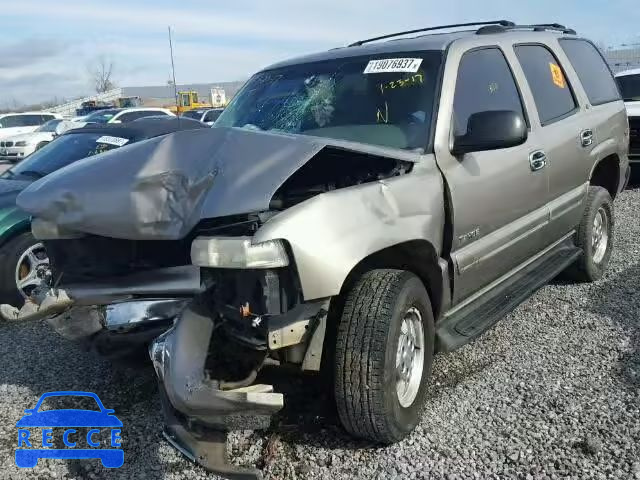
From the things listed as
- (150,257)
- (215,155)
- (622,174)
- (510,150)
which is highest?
(215,155)

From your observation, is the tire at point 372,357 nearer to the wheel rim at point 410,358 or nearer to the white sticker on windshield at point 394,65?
the wheel rim at point 410,358

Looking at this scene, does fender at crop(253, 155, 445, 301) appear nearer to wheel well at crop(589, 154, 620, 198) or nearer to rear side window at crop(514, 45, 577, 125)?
rear side window at crop(514, 45, 577, 125)

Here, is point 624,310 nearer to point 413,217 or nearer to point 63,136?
point 413,217

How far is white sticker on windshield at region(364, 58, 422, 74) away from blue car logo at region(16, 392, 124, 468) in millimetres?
2345

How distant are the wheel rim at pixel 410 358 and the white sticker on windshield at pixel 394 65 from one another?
4.68 feet

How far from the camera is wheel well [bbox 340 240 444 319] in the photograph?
2.79m

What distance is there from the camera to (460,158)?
3.21 m

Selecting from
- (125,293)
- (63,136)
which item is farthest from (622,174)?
(63,136)

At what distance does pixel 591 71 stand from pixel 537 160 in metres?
1.83

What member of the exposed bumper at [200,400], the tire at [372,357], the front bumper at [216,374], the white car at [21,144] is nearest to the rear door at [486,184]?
the tire at [372,357]

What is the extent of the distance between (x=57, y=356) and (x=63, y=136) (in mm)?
3122

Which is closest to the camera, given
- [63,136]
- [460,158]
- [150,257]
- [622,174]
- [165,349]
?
[165,349]

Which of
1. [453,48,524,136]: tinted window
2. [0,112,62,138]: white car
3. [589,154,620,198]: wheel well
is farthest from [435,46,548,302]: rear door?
[0,112,62,138]: white car

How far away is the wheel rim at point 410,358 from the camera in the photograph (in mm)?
2820
